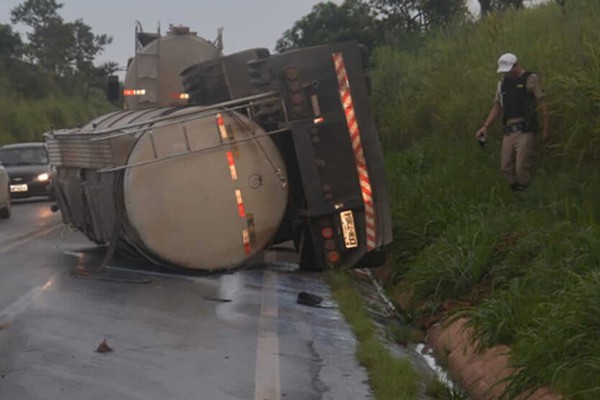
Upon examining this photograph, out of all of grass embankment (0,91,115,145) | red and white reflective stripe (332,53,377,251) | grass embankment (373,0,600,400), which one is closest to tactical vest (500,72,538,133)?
grass embankment (373,0,600,400)

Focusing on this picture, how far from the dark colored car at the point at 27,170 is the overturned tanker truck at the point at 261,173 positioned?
17.2 meters

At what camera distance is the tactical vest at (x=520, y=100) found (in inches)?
535

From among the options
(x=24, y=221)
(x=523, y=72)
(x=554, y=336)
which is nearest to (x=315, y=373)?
(x=554, y=336)

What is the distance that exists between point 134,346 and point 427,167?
8680mm

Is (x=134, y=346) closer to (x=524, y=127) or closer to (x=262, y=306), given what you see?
(x=262, y=306)

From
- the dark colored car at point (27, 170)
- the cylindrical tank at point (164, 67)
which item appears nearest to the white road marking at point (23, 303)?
the cylindrical tank at point (164, 67)

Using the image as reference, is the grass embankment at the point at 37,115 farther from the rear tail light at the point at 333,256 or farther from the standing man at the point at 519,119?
the standing man at the point at 519,119

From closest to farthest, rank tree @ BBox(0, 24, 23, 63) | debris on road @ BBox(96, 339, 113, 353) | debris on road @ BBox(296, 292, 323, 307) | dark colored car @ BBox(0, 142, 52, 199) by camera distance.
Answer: debris on road @ BBox(96, 339, 113, 353)
debris on road @ BBox(296, 292, 323, 307)
dark colored car @ BBox(0, 142, 52, 199)
tree @ BBox(0, 24, 23, 63)

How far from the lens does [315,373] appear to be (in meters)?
8.70

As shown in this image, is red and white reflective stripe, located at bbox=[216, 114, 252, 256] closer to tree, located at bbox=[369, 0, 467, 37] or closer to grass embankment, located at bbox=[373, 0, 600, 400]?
grass embankment, located at bbox=[373, 0, 600, 400]

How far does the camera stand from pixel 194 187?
44.1 ft

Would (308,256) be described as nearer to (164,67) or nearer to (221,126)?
(221,126)

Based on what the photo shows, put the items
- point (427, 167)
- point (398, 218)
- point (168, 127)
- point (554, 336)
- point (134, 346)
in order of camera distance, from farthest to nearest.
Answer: point (427, 167), point (398, 218), point (168, 127), point (134, 346), point (554, 336)

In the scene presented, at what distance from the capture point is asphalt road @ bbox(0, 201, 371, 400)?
8.16 m
